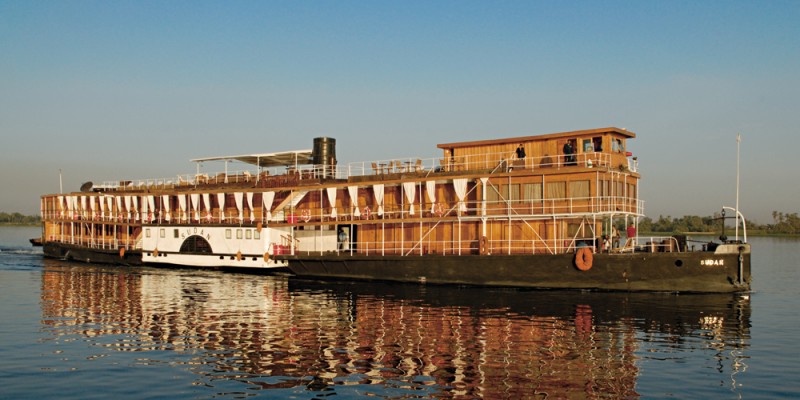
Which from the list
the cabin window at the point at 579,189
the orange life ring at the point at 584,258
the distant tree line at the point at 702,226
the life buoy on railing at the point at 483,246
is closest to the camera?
the orange life ring at the point at 584,258

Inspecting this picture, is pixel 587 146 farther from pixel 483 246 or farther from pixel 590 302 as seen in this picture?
pixel 590 302

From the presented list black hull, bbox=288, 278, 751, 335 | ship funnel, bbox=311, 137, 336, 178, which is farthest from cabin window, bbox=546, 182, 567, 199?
ship funnel, bbox=311, 137, 336, 178

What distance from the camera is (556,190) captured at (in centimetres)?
3177

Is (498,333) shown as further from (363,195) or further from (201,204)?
(201,204)

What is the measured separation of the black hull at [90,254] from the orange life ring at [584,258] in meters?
32.4

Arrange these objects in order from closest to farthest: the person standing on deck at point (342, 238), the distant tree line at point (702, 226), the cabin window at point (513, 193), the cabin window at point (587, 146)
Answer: the cabin window at point (587, 146)
the cabin window at point (513, 193)
the person standing on deck at point (342, 238)
the distant tree line at point (702, 226)

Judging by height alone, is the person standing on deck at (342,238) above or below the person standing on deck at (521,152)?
below

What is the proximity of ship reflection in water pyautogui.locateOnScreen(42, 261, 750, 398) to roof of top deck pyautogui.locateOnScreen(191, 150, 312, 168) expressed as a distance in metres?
13.3

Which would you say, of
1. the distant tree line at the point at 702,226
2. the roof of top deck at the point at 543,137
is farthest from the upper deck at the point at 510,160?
the distant tree line at the point at 702,226

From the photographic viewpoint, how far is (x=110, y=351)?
18234mm

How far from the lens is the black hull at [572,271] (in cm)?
2878

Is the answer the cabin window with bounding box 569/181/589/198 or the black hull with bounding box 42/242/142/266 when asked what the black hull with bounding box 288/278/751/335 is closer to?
the cabin window with bounding box 569/181/589/198

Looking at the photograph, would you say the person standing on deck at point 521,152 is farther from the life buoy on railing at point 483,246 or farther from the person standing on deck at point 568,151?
the life buoy on railing at point 483,246

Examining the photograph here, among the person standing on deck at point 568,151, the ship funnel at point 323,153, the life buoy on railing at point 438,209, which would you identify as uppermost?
the ship funnel at point 323,153
